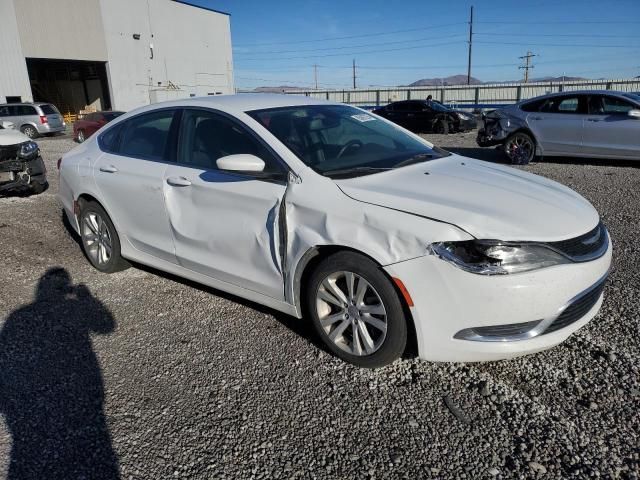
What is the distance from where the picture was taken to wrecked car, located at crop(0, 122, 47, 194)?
727 cm

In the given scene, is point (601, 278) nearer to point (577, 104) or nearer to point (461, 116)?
point (577, 104)

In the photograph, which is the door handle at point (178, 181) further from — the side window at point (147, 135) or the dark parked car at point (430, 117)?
the dark parked car at point (430, 117)

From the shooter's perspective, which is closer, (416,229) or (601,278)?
(416,229)

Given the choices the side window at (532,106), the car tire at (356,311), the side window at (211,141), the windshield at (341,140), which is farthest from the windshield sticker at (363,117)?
the side window at (532,106)

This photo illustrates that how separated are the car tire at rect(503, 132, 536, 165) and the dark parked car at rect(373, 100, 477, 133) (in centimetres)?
861

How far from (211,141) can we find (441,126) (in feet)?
54.7

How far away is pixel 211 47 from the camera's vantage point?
142 ft

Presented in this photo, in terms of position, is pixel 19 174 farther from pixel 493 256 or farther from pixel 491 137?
pixel 491 137

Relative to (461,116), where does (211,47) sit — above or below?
above

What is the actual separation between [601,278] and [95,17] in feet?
127

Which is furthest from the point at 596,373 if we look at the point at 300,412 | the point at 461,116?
the point at 461,116

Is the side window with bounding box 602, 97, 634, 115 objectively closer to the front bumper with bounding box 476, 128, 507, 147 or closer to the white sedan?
the front bumper with bounding box 476, 128, 507, 147

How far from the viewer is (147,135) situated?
163 inches

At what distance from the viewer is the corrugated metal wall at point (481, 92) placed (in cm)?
2981
